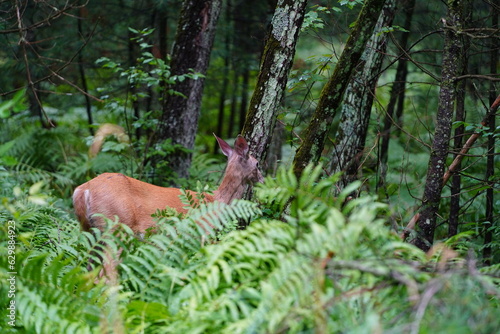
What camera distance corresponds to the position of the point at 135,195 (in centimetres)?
572

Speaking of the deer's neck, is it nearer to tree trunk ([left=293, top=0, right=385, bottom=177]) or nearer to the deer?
the deer

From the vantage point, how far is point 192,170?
9.02 meters

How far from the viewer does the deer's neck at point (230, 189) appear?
6043 mm

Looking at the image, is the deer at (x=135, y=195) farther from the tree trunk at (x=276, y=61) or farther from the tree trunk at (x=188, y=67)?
the tree trunk at (x=188, y=67)

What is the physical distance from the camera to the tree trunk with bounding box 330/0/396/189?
630 centimetres

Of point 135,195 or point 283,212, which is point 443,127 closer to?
point 283,212

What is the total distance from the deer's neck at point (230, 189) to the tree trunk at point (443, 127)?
7.36 ft

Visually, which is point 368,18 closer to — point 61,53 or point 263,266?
point 263,266

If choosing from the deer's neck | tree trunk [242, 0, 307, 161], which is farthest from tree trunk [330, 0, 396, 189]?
tree trunk [242, 0, 307, 161]

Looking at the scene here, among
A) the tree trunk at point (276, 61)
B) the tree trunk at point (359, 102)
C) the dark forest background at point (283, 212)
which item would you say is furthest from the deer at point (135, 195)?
the tree trunk at point (359, 102)

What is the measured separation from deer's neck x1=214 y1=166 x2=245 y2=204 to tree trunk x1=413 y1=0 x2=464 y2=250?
224 cm

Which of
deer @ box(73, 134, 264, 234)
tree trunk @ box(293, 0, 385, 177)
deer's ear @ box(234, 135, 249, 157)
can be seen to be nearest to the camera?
tree trunk @ box(293, 0, 385, 177)

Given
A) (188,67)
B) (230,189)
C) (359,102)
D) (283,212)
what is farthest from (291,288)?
(188,67)

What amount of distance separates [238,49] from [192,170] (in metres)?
4.01
